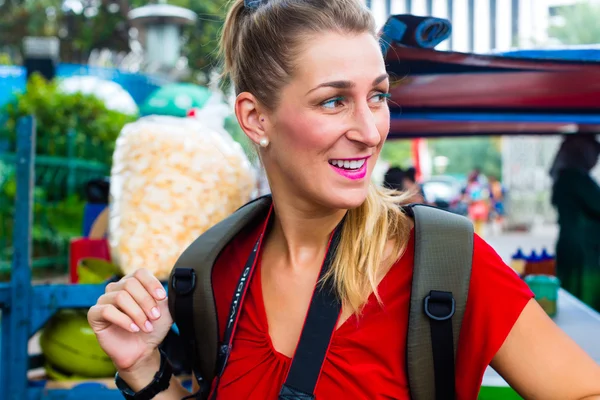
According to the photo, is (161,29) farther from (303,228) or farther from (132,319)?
(132,319)

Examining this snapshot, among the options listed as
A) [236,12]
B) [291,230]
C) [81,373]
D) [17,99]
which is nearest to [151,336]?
[291,230]

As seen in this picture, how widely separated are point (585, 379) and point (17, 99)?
7.65 m

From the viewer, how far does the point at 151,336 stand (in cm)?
145

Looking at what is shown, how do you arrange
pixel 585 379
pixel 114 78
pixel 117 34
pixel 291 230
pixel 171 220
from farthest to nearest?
pixel 117 34 → pixel 114 78 → pixel 171 220 → pixel 291 230 → pixel 585 379

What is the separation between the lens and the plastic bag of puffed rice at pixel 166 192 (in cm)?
226

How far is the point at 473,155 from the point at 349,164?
→ 47170 mm

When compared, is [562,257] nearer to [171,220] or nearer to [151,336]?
[171,220]

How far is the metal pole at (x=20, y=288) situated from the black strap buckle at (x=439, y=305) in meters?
1.70

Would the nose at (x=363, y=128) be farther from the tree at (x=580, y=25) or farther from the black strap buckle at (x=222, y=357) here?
the tree at (x=580, y=25)

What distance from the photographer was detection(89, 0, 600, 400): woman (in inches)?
46.9

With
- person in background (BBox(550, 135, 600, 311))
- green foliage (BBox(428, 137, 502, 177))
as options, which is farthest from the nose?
green foliage (BBox(428, 137, 502, 177))

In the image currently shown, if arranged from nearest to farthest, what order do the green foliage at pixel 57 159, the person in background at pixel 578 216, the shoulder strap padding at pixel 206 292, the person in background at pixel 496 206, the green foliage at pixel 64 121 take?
the shoulder strap padding at pixel 206 292
the person in background at pixel 578 216
the green foliage at pixel 57 159
the green foliage at pixel 64 121
the person in background at pixel 496 206

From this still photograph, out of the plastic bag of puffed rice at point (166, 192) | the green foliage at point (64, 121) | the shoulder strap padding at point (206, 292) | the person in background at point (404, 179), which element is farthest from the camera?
the green foliage at point (64, 121)

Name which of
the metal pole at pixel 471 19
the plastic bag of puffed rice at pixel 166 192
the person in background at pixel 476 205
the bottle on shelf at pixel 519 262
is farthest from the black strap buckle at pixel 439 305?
the metal pole at pixel 471 19
